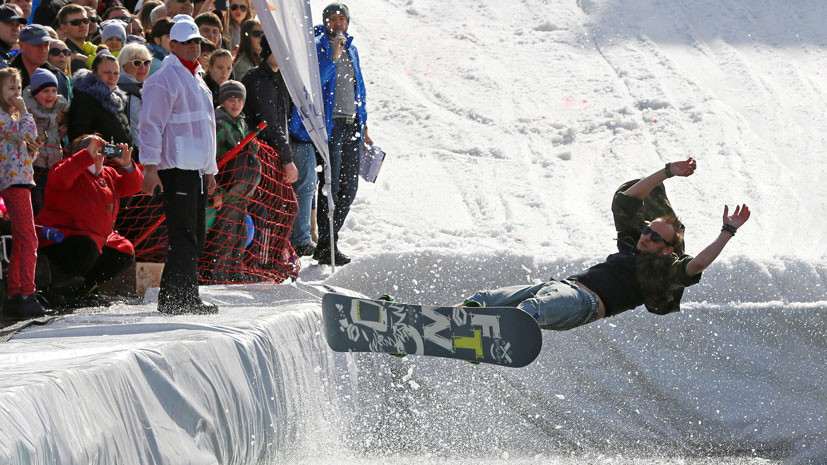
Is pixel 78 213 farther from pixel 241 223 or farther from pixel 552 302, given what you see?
pixel 552 302

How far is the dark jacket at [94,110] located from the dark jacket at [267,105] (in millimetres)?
1252

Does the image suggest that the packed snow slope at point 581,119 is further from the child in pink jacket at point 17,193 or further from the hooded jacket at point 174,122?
the child in pink jacket at point 17,193

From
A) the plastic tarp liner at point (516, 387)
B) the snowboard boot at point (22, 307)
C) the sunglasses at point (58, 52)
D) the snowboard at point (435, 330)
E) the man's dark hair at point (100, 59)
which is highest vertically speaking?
the sunglasses at point (58, 52)

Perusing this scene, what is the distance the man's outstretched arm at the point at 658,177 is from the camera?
6078mm

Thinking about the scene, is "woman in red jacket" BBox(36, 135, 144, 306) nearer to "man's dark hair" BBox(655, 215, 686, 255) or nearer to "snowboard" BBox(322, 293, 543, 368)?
"snowboard" BBox(322, 293, 543, 368)

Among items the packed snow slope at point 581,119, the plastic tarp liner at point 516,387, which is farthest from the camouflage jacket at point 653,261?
the packed snow slope at point 581,119

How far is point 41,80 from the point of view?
6188 mm

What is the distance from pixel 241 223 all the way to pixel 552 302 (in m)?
2.48

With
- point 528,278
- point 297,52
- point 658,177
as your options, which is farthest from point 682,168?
point 528,278

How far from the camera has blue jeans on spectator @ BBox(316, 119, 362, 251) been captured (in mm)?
8539

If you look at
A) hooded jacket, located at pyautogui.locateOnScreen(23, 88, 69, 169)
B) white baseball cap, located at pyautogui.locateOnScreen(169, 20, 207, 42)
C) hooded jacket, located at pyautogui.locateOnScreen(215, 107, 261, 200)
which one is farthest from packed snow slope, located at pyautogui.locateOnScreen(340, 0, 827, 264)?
hooded jacket, located at pyautogui.locateOnScreen(23, 88, 69, 169)

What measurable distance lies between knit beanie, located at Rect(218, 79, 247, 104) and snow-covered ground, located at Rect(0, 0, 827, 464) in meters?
1.25

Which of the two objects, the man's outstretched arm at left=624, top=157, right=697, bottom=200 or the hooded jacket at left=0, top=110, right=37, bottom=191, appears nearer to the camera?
the hooded jacket at left=0, top=110, right=37, bottom=191

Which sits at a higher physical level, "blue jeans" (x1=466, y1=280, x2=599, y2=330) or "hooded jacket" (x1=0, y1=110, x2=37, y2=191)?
"hooded jacket" (x1=0, y1=110, x2=37, y2=191)
